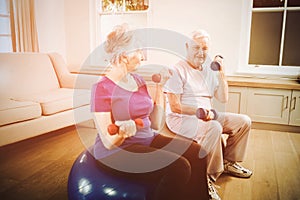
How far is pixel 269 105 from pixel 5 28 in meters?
3.58

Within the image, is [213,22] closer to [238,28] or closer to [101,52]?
[238,28]

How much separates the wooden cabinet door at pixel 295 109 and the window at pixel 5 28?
3710 mm

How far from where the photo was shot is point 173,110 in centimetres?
190

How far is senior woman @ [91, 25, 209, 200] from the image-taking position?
126 centimetres

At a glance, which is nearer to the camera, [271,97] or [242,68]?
[271,97]

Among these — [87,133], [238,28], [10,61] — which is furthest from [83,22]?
[238,28]

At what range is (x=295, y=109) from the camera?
314 cm

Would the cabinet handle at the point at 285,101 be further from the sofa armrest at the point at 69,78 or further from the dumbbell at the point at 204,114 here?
the sofa armrest at the point at 69,78

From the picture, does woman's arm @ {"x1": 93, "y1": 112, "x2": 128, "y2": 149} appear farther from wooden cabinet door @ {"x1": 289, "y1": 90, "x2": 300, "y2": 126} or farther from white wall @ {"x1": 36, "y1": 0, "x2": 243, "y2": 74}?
white wall @ {"x1": 36, "y1": 0, "x2": 243, "y2": 74}

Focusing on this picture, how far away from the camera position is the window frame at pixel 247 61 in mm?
3428

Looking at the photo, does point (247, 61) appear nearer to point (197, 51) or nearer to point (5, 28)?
point (197, 51)

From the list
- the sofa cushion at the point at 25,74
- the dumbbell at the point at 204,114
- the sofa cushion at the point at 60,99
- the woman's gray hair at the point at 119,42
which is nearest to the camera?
the woman's gray hair at the point at 119,42

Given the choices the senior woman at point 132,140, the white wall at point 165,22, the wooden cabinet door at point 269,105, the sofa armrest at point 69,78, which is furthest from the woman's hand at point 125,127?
the white wall at point 165,22

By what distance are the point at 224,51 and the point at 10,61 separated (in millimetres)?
2536
